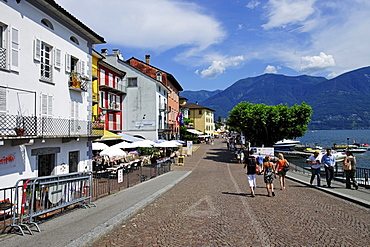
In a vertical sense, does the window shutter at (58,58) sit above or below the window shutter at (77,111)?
above

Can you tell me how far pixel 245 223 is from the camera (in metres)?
7.41

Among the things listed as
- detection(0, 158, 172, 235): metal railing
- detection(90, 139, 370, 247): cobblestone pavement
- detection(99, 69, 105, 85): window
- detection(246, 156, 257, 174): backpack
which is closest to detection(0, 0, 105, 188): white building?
detection(0, 158, 172, 235): metal railing

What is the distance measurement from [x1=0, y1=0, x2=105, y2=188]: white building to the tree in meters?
20.4

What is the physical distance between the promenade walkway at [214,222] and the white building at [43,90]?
12.1 feet

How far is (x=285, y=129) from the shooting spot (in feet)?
103

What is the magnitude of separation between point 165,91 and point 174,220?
37715mm

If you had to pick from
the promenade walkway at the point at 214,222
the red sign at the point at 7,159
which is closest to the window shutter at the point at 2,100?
the red sign at the point at 7,159

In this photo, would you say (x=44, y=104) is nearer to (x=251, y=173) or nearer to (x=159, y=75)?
(x=251, y=173)

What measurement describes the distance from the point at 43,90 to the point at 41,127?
1736 mm

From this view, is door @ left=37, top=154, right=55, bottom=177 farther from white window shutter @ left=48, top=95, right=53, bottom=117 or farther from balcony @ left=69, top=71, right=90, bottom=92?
balcony @ left=69, top=71, right=90, bottom=92

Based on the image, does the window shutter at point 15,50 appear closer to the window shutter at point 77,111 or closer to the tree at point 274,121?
the window shutter at point 77,111

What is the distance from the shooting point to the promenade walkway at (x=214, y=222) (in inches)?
243

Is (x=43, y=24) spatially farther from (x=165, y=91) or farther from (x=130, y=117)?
(x=165, y=91)

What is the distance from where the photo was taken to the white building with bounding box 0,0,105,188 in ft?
34.3
